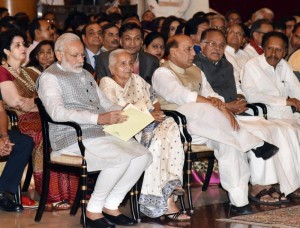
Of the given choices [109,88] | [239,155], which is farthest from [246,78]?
[109,88]

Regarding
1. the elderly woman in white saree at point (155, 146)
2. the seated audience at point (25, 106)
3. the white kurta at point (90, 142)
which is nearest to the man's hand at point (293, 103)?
the elderly woman in white saree at point (155, 146)

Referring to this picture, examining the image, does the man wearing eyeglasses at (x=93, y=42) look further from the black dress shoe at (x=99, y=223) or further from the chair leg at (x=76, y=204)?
the black dress shoe at (x=99, y=223)

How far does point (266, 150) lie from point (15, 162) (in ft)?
6.76

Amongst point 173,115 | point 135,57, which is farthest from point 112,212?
point 135,57

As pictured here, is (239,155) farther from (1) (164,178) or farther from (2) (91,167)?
(2) (91,167)

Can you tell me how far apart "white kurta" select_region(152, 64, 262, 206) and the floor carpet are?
0.25 meters

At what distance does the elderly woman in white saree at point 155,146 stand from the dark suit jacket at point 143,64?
0.66m

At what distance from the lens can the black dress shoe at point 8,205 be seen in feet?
26.6

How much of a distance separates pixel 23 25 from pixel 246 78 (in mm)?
2787

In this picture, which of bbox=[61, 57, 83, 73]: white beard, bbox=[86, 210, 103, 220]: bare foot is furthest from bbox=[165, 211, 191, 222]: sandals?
bbox=[61, 57, 83, 73]: white beard

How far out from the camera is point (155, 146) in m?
8.07

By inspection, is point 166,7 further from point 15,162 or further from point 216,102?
point 15,162

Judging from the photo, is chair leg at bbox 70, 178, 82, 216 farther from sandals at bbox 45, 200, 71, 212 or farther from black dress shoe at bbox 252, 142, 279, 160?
black dress shoe at bbox 252, 142, 279, 160

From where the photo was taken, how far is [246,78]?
927 cm
